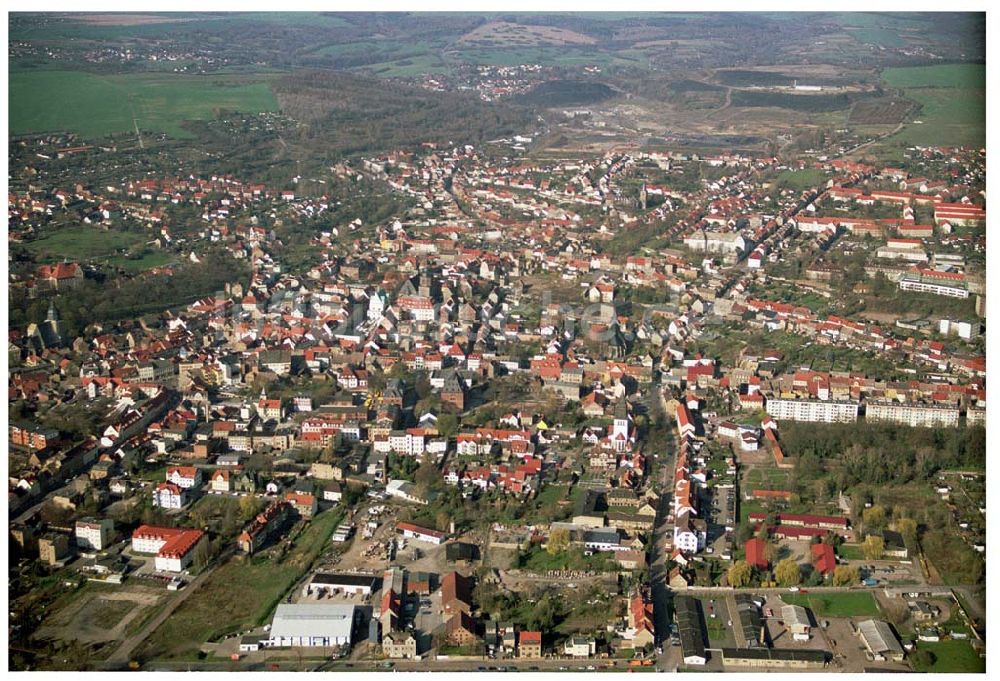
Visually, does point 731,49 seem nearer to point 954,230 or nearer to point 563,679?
point 954,230

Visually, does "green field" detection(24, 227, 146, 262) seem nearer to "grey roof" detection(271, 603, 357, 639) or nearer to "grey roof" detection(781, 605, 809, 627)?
"grey roof" detection(271, 603, 357, 639)

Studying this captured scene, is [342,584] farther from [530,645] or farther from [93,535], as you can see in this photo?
[93,535]

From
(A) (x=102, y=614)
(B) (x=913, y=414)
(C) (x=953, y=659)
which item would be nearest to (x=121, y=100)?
(B) (x=913, y=414)

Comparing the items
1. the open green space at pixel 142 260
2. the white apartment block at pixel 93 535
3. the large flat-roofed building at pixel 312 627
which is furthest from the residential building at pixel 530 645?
the open green space at pixel 142 260

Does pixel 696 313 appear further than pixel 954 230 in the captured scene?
No

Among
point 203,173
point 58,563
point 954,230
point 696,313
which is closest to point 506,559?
point 58,563

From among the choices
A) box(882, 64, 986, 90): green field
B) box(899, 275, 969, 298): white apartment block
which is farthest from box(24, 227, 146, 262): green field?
box(882, 64, 986, 90): green field

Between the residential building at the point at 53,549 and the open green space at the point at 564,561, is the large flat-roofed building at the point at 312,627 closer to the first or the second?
the open green space at the point at 564,561
